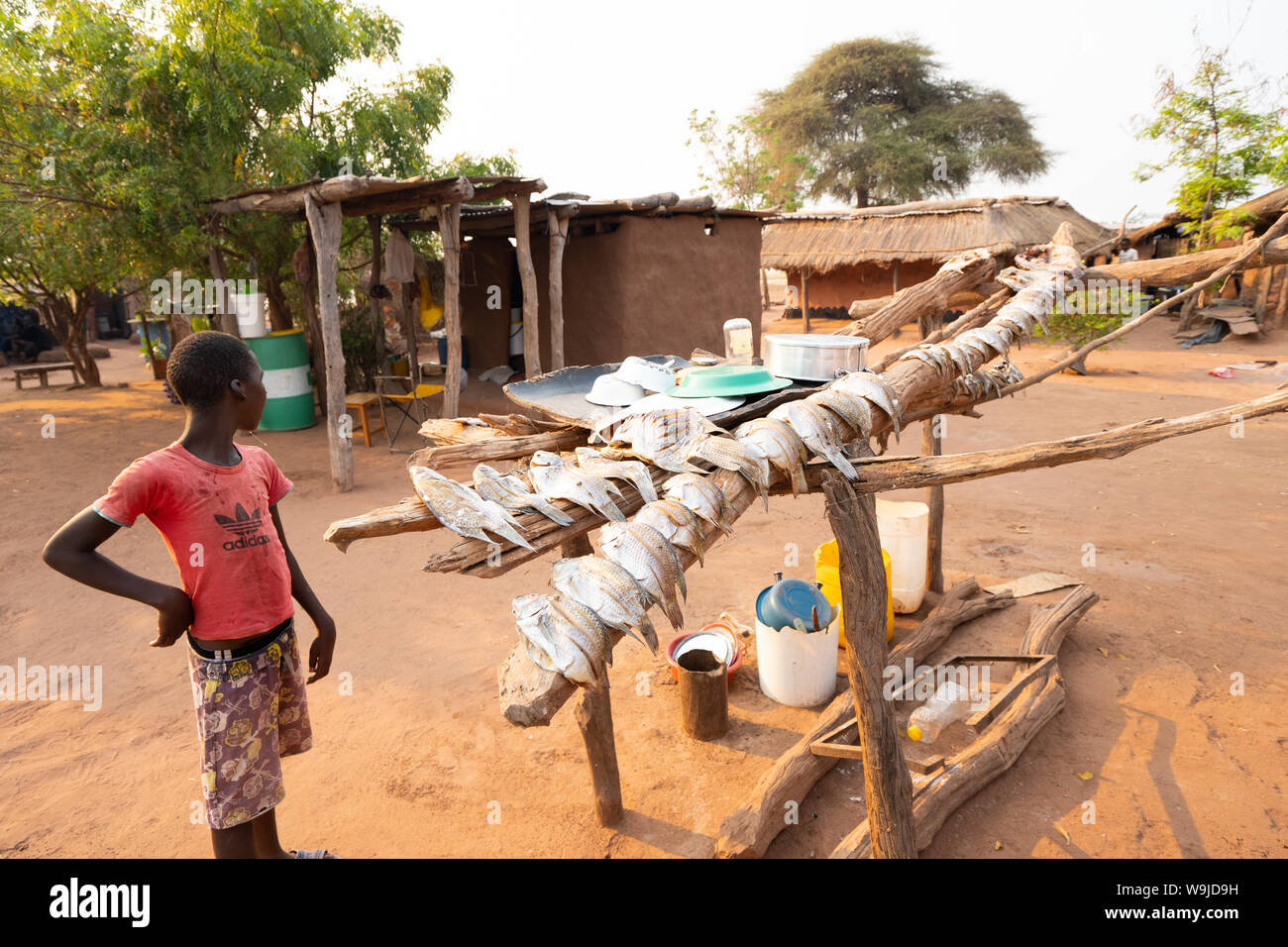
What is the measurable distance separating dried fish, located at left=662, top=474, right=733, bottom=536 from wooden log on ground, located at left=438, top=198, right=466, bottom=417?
6.57m

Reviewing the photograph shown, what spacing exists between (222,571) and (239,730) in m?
0.47

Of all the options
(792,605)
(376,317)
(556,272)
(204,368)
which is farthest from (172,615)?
(376,317)

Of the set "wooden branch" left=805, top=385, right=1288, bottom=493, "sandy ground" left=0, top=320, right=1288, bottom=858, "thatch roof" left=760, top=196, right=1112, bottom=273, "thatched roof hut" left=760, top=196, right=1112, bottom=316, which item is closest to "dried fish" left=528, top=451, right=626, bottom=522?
"wooden branch" left=805, top=385, right=1288, bottom=493

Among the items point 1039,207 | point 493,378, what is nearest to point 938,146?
point 1039,207

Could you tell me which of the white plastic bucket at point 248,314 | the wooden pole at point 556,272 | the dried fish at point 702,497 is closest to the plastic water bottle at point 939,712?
the dried fish at point 702,497

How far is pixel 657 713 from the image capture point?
3996 mm

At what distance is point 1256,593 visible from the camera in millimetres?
4988

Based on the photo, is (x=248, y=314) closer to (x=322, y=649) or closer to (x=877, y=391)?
(x=322, y=649)

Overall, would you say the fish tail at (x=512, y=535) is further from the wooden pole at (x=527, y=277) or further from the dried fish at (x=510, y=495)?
the wooden pole at (x=527, y=277)

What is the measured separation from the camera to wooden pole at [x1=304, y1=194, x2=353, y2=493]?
733 cm

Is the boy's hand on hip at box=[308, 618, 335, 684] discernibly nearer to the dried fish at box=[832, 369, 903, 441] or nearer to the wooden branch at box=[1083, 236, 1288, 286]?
the dried fish at box=[832, 369, 903, 441]

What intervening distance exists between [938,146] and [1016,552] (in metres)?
23.6

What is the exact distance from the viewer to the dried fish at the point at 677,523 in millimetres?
1512
